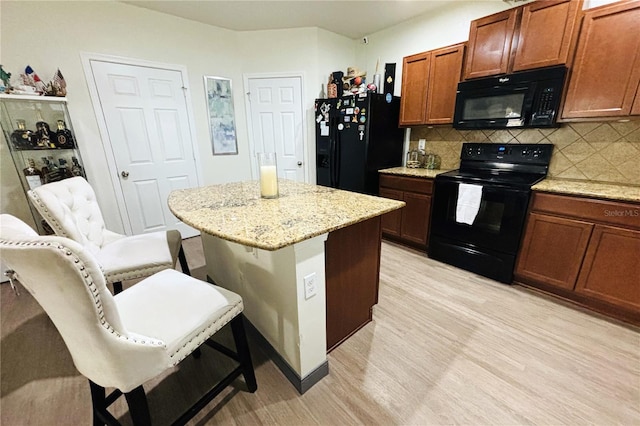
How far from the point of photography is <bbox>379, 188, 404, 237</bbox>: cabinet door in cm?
297

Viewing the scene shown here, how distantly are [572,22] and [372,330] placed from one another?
8.69 ft

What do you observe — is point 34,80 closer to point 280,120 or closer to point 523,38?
point 280,120

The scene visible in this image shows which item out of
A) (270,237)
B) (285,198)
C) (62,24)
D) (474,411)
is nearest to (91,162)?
(62,24)

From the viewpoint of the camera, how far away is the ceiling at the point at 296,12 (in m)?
2.66

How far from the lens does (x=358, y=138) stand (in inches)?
118

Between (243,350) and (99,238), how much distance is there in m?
1.40

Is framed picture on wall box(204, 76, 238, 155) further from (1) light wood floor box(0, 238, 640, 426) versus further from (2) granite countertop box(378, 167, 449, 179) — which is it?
(1) light wood floor box(0, 238, 640, 426)

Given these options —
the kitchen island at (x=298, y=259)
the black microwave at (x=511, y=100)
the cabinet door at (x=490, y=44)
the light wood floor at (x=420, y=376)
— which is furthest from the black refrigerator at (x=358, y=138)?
the light wood floor at (x=420, y=376)

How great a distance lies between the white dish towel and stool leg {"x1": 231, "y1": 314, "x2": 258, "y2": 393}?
2.12 metres

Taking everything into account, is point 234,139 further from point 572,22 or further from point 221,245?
point 572,22

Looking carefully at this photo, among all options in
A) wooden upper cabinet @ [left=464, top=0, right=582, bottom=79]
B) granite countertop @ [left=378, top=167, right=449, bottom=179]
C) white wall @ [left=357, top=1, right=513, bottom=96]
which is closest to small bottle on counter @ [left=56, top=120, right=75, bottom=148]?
granite countertop @ [left=378, top=167, right=449, bottom=179]

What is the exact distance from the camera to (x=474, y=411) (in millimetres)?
1236

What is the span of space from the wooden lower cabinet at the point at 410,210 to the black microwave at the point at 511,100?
72 centimetres

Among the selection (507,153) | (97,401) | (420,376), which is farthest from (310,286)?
(507,153)
